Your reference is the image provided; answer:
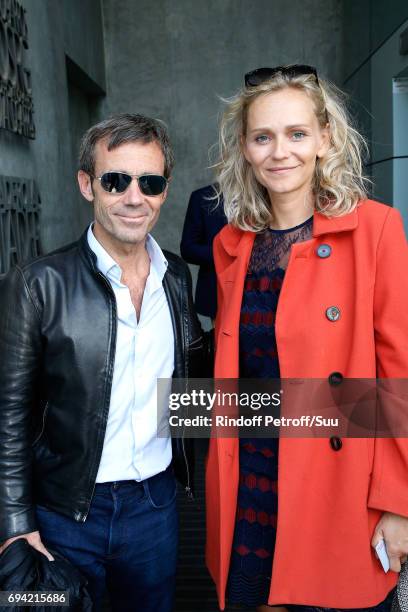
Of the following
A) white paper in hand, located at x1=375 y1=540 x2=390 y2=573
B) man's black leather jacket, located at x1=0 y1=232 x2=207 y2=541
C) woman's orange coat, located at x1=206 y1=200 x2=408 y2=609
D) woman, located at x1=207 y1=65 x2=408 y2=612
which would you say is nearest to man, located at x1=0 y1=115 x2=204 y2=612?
man's black leather jacket, located at x1=0 y1=232 x2=207 y2=541

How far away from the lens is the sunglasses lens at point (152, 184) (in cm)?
170

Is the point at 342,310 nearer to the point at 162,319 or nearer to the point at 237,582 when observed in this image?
the point at 162,319

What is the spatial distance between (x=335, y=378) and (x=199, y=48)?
7832 millimetres

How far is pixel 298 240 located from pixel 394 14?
15.9ft

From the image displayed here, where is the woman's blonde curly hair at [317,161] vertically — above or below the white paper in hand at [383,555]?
above

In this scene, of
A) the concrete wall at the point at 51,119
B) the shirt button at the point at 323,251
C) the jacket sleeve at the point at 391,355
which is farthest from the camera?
the concrete wall at the point at 51,119

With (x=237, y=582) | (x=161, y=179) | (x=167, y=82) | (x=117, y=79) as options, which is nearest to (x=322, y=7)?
(x=167, y=82)

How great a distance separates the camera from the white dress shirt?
5.50 feet

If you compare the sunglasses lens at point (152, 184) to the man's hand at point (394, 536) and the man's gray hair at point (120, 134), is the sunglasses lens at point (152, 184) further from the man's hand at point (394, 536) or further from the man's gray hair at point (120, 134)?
the man's hand at point (394, 536)

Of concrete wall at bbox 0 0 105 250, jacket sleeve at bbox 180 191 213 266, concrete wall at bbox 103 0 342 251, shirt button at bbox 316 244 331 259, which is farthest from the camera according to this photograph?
concrete wall at bbox 103 0 342 251

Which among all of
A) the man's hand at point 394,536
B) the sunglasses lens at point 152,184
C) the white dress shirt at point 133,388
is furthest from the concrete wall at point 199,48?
the man's hand at point 394,536

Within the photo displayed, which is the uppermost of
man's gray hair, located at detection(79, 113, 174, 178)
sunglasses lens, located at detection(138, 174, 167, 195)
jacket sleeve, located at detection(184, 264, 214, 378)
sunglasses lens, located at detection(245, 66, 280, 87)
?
sunglasses lens, located at detection(245, 66, 280, 87)

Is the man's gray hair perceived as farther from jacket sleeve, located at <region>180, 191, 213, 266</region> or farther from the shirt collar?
jacket sleeve, located at <region>180, 191, 213, 266</region>

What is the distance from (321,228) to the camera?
1651 mm
